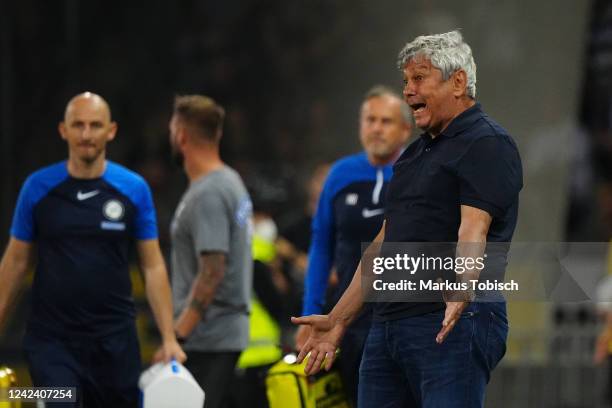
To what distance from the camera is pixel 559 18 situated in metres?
12.1

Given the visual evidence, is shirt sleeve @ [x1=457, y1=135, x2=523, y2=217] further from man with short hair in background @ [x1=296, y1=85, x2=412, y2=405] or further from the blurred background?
the blurred background

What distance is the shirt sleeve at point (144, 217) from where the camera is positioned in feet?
20.7

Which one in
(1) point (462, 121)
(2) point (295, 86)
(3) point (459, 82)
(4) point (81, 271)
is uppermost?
(2) point (295, 86)

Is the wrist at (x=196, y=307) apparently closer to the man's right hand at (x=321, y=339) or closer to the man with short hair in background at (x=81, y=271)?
the man with short hair in background at (x=81, y=271)

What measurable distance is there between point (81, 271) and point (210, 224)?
2.71 feet

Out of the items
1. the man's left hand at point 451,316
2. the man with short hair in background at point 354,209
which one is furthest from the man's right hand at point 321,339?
the man with short hair in background at point 354,209

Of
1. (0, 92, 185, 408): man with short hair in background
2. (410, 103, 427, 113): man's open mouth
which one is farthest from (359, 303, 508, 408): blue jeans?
(0, 92, 185, 408): man with short hair in background

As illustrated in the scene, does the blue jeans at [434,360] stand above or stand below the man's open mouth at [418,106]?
below

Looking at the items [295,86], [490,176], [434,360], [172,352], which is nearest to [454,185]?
[490,176]

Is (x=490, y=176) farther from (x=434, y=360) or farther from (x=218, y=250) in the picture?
(x=218, y=250)

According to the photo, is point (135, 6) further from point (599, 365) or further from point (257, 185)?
point (599, 365)

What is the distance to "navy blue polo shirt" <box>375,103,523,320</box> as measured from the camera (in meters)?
4.44

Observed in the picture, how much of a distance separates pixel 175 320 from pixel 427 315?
251 cm

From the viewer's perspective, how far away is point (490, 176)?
4.43 meters
